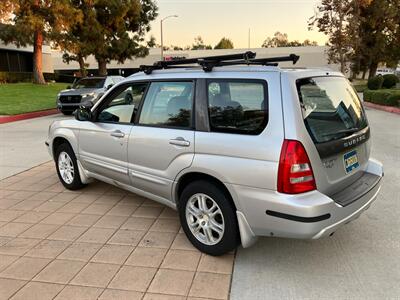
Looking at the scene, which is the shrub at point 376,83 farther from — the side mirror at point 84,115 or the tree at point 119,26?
the side mirror at point 84,115

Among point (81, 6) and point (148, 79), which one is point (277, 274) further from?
point (81, 6)

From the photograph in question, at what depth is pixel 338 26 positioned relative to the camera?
102ft

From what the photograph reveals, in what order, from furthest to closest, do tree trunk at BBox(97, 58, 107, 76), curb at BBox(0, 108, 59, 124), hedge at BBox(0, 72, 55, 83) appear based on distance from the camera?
hedge at BBox(0, 72, 55, 83)
tree trunk at BBox(97, 58, 107, 76)
curb at BBox(0, 108, 59, 124)

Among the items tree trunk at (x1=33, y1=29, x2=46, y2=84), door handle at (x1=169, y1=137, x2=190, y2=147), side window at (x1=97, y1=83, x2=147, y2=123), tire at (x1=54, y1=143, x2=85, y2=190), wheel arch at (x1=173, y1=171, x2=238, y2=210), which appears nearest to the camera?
wheel arch at (x1=173, y1=171, x2=238, y2=210)

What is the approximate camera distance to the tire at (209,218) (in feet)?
11.1

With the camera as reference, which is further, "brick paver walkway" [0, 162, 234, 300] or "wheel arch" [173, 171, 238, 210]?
"wheel arch" [173, 171, 238, 210]

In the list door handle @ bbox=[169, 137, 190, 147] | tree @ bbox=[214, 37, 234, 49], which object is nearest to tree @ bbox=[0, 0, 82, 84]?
door handle @ bbox=[169, 137, 190, 147]

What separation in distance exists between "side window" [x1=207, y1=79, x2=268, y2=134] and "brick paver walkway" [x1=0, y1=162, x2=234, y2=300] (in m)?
1.30

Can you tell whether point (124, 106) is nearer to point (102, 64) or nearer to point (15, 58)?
point (102, 64)

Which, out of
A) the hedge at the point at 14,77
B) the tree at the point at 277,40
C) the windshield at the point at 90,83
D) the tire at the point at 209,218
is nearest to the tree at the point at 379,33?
the windshield at the point at 90,83

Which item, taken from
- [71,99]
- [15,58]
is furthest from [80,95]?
[15,58]

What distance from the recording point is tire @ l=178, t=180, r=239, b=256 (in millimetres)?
3393

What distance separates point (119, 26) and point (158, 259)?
30.9 meters

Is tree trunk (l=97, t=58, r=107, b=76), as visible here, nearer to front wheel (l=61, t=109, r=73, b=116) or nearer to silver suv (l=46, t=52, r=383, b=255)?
front wheel (l=61, t=109, r=73, b=116)
